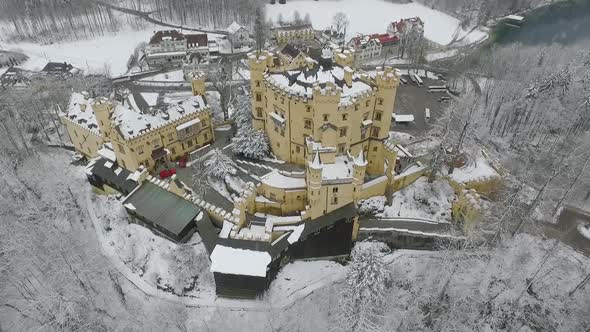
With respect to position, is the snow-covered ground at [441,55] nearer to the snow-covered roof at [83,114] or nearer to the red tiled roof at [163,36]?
the red tiled roof at [163,36]

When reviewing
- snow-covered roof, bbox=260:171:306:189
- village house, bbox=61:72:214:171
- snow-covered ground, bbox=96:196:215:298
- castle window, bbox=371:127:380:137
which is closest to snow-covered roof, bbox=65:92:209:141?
village house, bbox=61:72:214:171

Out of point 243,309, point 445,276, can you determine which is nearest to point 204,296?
point 243,309

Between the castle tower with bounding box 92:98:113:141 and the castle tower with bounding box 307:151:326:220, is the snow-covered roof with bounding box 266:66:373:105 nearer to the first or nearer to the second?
the castle tower with bounding box 307:151:326:220

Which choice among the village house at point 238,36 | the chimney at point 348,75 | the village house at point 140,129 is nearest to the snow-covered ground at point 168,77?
the village house at point 238,36

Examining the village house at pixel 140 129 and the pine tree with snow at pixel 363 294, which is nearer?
the pine tree with snow at pixel 363 294

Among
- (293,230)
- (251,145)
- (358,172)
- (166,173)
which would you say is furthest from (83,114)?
(358,172)

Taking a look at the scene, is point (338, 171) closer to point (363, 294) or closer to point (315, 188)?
point (315, 188)
